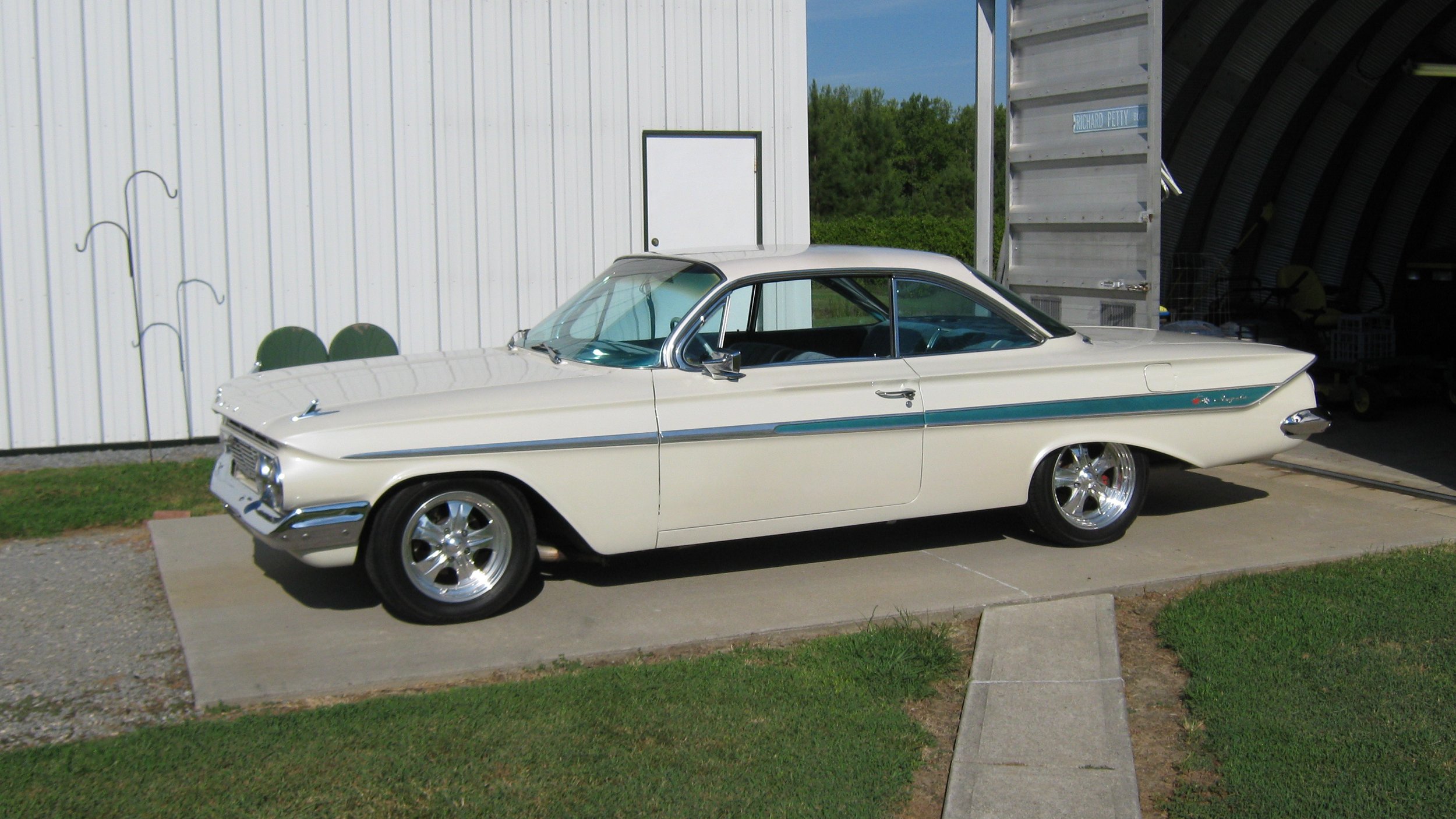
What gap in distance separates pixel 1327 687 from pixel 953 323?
2543 mm

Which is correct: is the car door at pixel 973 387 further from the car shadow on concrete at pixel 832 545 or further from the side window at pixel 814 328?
the car shadow on concrete at pixel 832 545

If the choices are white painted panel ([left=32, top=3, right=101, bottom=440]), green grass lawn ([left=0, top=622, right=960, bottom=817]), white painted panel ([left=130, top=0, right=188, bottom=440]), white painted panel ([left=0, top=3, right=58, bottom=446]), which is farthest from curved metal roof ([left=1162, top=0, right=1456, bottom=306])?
white painted panel ([left=0, top=3, right=58, bottom=446])

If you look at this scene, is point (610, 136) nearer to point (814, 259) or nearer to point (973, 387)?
point (814, 259)

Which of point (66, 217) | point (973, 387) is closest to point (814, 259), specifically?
point (973, 387)

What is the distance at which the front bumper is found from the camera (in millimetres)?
4910

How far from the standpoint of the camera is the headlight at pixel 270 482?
4.89 m

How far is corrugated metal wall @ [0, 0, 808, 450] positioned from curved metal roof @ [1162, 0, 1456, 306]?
3.78 meters

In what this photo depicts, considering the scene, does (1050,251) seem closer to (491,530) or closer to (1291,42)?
(1291,42)

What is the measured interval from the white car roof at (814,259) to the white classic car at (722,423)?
2 centimetres

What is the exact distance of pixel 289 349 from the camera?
891 cm

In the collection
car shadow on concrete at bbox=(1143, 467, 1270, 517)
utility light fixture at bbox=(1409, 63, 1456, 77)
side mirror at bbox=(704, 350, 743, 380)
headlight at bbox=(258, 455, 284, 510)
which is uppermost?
utility light fixture at bbox=(1409, 63, 1456, 77)

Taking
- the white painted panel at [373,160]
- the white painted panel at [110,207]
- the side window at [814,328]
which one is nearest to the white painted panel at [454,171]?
the white painted panel at [373,160]

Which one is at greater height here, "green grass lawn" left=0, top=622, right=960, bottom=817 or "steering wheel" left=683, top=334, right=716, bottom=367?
"steering wheel" left=683, top=334, right=716, bottom=367

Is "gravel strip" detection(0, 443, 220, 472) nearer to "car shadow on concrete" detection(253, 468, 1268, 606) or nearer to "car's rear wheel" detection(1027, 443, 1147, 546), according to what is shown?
"car shadow on concrete" detection(253, 468, 1268, 606)
